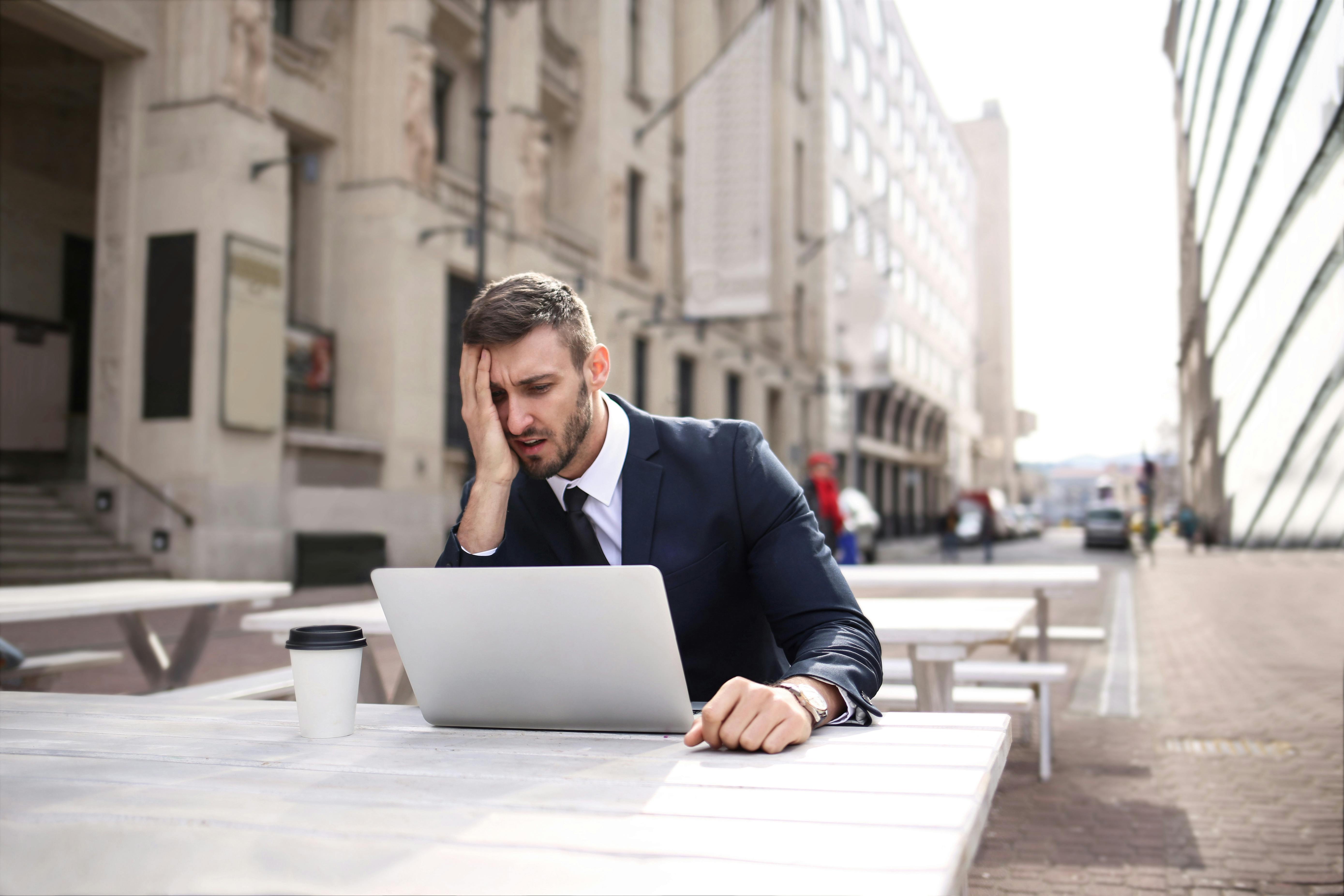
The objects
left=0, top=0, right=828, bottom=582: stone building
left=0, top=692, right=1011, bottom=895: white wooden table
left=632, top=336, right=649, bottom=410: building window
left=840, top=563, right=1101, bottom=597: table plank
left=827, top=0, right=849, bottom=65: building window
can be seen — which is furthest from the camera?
left=827, top=0, right=849, bottom=65: building window

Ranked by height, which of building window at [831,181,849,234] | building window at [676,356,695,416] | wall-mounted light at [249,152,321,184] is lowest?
building window at [676,356,695,416]

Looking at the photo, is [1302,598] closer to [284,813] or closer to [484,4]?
[484,4]

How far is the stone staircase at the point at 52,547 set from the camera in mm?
11211

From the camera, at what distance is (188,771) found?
1.45 metres

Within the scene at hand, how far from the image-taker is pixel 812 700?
1720mm

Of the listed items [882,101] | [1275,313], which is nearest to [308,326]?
[1275,313]

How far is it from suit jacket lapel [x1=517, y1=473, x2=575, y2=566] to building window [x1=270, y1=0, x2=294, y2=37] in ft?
50.5

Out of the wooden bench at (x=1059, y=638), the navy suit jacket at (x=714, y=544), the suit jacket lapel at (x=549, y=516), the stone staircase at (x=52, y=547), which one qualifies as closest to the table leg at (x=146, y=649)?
the navy suit jacket at (x=714, y=544)

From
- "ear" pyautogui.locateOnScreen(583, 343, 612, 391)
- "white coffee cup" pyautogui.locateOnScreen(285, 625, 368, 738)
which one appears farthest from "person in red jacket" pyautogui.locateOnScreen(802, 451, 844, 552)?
"white coffee cup" pyautogui.locateOnScreen(285, 625, 368, 738)

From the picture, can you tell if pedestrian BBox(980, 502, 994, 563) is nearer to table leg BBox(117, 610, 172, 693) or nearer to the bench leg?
the bench leg

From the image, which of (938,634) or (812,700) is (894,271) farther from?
(812,700)

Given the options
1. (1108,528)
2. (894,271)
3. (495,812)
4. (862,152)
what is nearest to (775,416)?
(1108,528)

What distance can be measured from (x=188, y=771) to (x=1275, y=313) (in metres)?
13.6

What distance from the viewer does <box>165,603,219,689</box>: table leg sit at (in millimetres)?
5125
